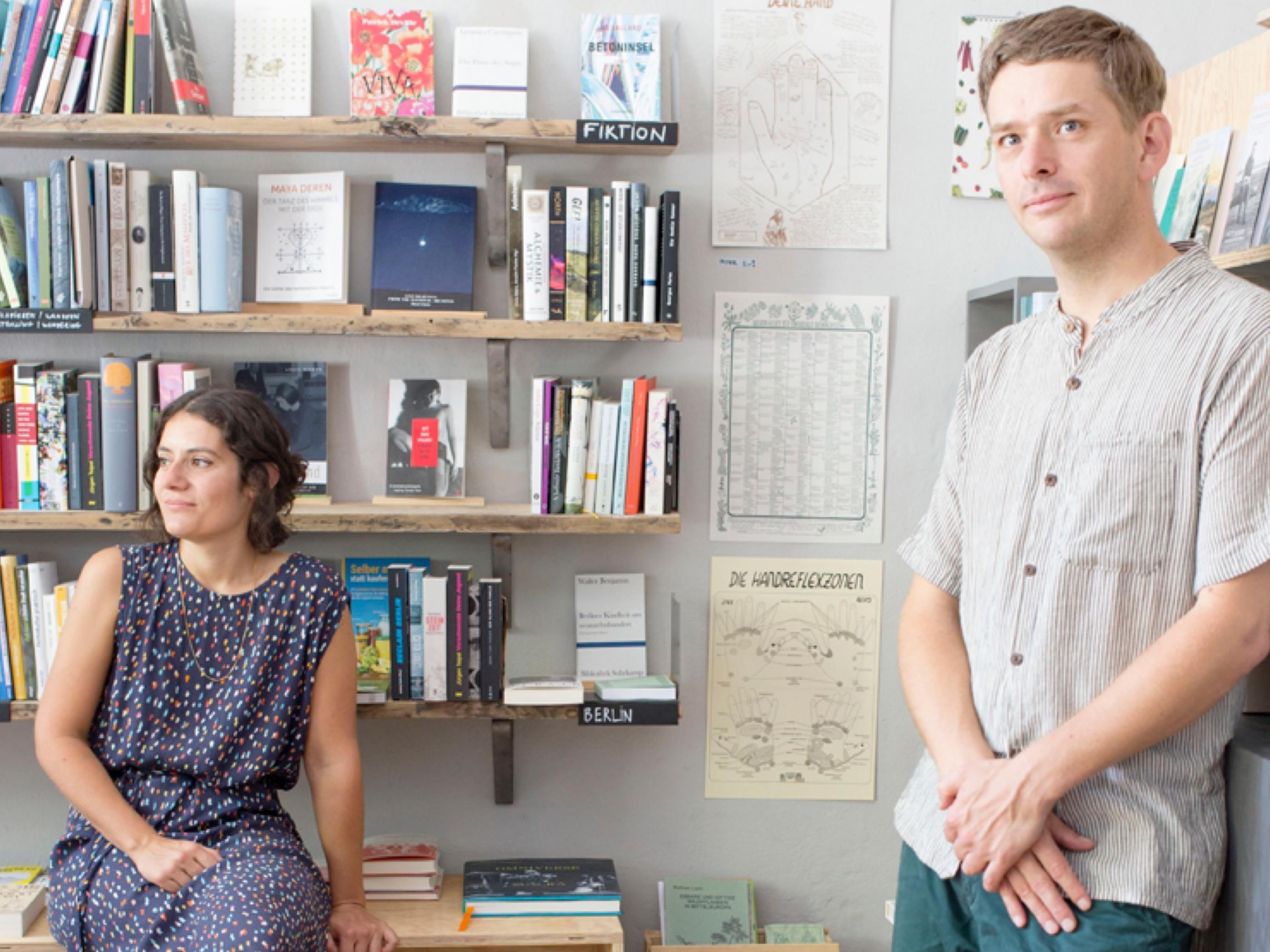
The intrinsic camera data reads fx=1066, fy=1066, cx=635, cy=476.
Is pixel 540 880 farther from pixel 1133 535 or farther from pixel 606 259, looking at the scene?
pixel 1133 535

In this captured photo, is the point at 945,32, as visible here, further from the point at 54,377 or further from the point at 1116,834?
the point at 54,377

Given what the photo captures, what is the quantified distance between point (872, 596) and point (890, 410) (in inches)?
16.9

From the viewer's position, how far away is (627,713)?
2.19 meters

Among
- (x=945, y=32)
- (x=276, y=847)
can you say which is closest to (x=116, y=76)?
(x=276, y=847)

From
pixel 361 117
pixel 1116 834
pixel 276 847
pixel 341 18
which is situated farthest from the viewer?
pixel 341 18

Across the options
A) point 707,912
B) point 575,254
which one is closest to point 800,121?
point 575,254

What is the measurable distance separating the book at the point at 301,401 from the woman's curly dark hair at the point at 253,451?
0.97 ft

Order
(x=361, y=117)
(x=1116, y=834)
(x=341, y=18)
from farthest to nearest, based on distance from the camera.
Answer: (x=341, y=18) → (x=361, y=117) → (x=1116, y=834)

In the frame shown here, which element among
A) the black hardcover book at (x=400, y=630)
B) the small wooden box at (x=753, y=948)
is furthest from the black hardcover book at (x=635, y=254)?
the small wooden box at (x=753, y=948)

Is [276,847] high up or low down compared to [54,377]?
down

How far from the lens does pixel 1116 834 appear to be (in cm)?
121

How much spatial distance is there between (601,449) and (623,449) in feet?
0.15

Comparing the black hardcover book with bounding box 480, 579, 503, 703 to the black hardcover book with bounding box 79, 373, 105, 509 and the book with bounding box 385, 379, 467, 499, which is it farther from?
the black hardcover book with bounding box 79, 373, 105, 509

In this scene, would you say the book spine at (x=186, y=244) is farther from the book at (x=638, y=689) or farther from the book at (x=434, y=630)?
the book at (x=638, y=689)
